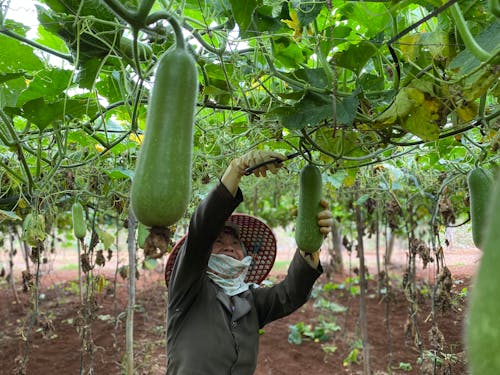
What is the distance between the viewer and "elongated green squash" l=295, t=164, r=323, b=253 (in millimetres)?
1879

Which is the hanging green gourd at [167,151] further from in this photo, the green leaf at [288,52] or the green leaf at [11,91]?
the green leaf at [11,91]

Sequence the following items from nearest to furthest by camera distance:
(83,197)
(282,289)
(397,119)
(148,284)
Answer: (397,119) < (282,289) < (83,197) < (148,284)

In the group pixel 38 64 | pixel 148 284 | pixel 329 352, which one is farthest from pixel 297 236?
pixel 148 284

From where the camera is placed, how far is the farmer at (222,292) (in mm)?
1957

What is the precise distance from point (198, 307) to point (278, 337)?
455cm

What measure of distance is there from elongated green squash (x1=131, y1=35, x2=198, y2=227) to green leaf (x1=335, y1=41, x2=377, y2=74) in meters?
0.63

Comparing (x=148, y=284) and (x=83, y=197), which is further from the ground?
(x=83, y=197)

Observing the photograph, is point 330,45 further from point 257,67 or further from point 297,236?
point 297,236

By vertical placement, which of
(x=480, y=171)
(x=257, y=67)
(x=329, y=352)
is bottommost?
(x=329, y=352)

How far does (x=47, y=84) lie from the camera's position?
1.91m

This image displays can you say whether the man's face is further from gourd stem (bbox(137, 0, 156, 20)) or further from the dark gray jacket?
gourd stem (bbox(137, 0, 156, 20))

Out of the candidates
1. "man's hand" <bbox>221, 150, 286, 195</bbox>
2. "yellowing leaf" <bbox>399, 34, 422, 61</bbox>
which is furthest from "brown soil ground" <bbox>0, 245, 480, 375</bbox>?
"yellowing leaf" <bbox>399, 34, 422, 61</bbox>

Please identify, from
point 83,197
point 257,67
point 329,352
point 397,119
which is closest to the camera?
point 397,119

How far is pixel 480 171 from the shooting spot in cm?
189
